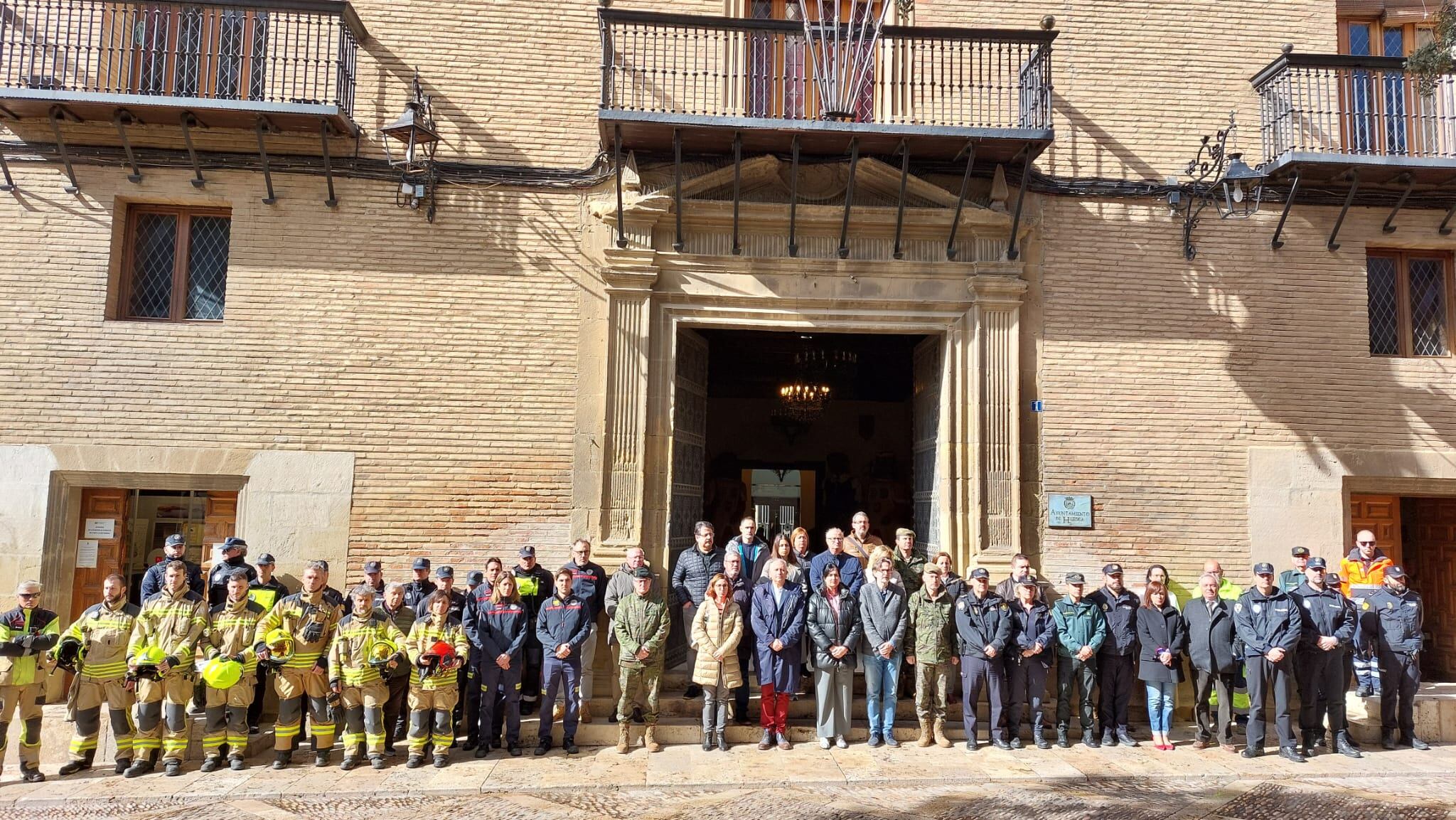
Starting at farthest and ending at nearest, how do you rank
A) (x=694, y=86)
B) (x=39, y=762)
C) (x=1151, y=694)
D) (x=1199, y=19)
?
1. (x=1199, y=19)
2. (x=694, y=86)
3. (x=1151, y=694)
4. (x=39, y=762)

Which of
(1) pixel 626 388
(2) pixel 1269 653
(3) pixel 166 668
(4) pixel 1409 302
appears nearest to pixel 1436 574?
(4) pixel 1409 302

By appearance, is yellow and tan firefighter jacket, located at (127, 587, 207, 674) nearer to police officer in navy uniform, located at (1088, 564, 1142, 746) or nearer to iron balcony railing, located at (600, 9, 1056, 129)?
iron balcony railing, located at (600, 9, 1056, 129)

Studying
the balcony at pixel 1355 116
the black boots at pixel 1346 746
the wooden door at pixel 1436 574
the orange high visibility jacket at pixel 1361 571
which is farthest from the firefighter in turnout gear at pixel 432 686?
the wooden door at pixel 1436 574

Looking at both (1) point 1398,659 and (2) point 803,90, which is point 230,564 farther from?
(1) point 1398,659

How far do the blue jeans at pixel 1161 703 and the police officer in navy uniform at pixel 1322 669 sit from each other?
1.06 m

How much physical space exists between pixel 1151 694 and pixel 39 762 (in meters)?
8.94

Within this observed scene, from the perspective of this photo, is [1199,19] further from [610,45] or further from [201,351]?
[201,351]

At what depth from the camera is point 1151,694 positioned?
26.2 ft

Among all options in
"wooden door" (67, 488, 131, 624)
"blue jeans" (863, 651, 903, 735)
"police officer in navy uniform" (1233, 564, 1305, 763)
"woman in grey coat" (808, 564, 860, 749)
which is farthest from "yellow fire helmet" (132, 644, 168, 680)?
"police officer in navy uniform" (1233, 564, 1305, 763)

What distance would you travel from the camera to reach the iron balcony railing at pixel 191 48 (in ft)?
29.0

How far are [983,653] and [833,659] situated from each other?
1.24 metres

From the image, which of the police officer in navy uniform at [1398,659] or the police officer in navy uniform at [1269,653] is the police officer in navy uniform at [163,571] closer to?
the police officer in navy uniform at [1269,653]

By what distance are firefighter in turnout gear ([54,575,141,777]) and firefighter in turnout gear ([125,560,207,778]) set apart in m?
0.10

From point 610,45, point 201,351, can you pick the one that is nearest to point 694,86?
point 610,45
